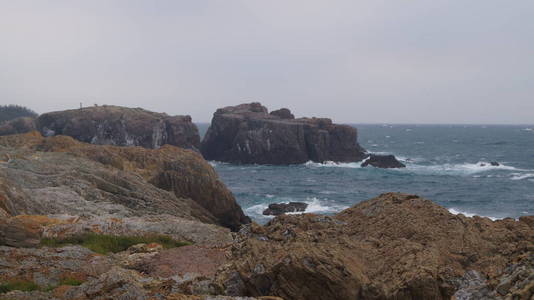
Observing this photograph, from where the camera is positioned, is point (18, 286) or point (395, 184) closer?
point (18, 286)

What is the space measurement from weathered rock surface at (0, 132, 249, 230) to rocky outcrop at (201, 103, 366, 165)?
59.3m

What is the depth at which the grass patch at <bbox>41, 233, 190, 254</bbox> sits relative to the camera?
1403 cm

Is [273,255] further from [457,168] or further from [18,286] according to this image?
[457,168]

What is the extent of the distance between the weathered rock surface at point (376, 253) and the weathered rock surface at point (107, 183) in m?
11.7

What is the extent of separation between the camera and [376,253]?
9.48m

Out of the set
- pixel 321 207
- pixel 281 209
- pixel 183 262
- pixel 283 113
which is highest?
pixel 283 113

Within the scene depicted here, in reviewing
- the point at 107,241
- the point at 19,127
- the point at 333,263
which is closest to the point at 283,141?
the point at 19,127

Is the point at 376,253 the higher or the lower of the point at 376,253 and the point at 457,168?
the higher

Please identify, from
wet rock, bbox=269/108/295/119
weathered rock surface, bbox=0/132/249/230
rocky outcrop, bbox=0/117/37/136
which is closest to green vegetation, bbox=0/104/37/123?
rocky outcrop, bbox=0/117/37/136

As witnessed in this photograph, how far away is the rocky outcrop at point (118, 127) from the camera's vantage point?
292 ft

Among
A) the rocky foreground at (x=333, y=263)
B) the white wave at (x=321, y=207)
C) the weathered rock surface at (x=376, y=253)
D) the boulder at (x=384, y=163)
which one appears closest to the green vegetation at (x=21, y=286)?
the rocky foreground at (x=333, y=263)

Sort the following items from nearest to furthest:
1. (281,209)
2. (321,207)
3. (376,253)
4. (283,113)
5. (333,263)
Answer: (333,263) < (376,253) < (281,209) < (321,207) < (283,113)

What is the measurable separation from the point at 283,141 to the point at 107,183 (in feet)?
239

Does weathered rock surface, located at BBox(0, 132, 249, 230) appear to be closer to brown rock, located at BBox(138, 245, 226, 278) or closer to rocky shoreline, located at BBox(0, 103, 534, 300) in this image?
rocky shoreline, located at BBox(0, 103, 534, 300)
